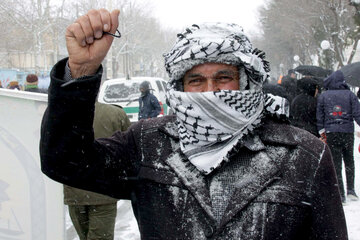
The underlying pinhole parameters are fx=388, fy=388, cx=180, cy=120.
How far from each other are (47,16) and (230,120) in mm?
37082

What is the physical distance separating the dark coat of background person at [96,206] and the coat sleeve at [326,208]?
2427 mm

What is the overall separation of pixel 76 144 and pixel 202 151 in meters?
0.54

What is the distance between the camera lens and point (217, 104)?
5.74 feet

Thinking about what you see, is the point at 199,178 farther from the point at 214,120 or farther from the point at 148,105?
the point at 148,105

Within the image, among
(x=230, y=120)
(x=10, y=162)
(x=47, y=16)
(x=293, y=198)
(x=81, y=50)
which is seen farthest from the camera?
(x=47, y=16)

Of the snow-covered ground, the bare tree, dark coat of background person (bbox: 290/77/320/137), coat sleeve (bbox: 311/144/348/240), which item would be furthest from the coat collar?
the bare tree

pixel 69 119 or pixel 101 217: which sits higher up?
pixel 69 119

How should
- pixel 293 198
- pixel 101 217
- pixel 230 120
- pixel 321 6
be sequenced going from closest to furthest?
pixel 293 198, pixel 230 120, pixel 101 217, pixel 321 6

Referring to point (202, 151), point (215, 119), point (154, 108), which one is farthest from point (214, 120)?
point (154, 108)

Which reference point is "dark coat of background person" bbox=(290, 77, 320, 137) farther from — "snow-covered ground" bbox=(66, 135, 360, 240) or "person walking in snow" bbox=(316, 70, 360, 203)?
"snow-covered ground" bbox=(66, 135, 360, 240)

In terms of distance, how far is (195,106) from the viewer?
1766 mm

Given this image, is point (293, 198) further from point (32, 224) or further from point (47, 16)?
point (47, 16)

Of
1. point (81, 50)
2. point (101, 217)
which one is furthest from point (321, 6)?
point (81, 50)

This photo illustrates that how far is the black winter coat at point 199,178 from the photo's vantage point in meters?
1.54
